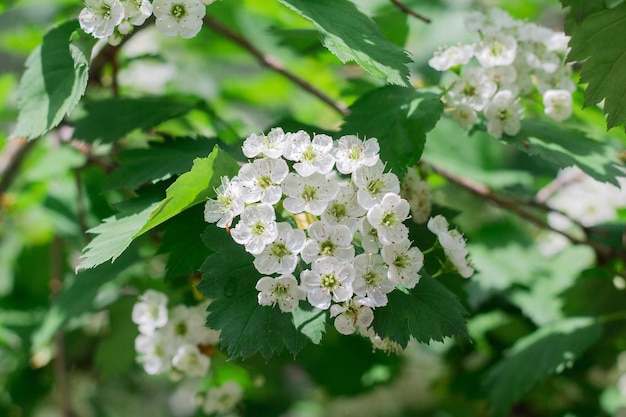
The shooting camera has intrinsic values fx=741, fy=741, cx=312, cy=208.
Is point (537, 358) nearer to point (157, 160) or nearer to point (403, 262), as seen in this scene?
point (403, 262)

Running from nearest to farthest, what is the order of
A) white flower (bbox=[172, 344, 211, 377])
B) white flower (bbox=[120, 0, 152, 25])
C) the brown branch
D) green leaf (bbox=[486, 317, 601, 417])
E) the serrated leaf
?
white flower (bbox=[120, 0, 152, 25])
the serrated leaf
white flower (bbox=[172, 344, 211, 377])
green leaf (bbox=[486, 317, 601, 417])
the brown branch

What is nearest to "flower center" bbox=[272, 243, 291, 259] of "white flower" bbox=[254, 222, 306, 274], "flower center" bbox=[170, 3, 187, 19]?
"white flower" bbox=[254, 222, 306, 274]

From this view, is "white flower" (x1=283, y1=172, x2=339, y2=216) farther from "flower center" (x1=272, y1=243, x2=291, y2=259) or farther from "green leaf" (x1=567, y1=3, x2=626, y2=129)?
"green leaf" (x1=567, y1=3, x2=626, y2=129)

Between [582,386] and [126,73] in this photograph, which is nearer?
[582,386]

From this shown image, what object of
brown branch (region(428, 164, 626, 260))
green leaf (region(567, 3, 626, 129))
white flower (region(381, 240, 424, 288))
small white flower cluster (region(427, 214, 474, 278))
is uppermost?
green leaf (region(567, 3, 626, 129))

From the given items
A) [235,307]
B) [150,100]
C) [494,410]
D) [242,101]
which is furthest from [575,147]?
[242,101]

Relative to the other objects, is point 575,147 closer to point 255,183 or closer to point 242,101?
point 255,183

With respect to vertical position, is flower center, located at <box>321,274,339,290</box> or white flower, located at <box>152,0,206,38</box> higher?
white flower, located at <box>152,0,206,38</box>

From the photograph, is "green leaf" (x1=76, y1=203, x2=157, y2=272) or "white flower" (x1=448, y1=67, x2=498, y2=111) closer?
"green leaf" (x1=76, y1=203, x2=157, y2=272)
